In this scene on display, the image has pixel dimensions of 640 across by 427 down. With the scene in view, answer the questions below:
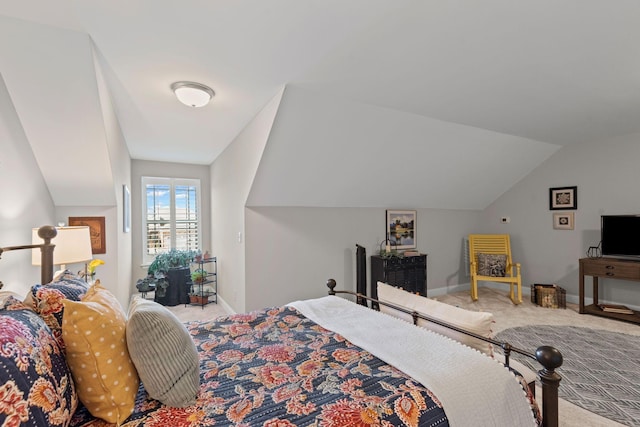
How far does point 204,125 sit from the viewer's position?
3561 mm

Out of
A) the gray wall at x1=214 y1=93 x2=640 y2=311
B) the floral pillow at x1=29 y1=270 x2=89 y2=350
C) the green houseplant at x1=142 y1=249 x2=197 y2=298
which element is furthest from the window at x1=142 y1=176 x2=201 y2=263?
the floral pillow at x1=29 y1=270 x2=89 y2=350

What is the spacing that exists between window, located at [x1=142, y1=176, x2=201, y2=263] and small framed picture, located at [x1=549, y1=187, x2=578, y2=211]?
6.02m

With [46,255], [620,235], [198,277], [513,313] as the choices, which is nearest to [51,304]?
[46,255]

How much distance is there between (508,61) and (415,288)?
11.2ft

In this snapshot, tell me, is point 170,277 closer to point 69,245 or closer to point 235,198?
point 235,198

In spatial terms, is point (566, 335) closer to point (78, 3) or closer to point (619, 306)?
point (619, 306)

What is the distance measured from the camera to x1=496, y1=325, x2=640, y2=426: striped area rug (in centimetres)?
225

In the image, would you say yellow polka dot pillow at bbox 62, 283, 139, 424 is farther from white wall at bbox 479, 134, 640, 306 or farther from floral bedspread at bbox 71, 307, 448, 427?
white wall at bbox 479, 134, 640, 306

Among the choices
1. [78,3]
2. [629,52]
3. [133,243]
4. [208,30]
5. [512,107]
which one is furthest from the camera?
[133,243]

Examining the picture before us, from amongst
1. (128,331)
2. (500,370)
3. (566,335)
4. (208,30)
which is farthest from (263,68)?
(566,335)

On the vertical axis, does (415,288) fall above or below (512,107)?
below

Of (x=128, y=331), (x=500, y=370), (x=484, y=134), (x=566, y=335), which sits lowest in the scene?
(x=566, y=335)

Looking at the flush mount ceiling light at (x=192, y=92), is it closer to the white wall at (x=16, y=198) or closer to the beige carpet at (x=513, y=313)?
the white wall at (x=16, y=198)

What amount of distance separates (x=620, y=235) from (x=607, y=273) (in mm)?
553
